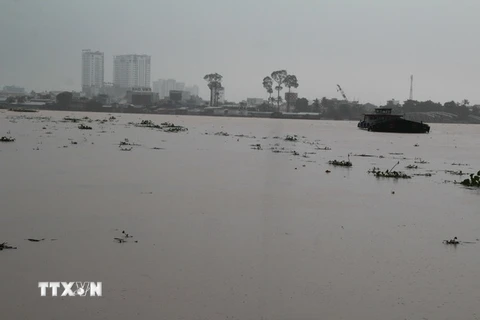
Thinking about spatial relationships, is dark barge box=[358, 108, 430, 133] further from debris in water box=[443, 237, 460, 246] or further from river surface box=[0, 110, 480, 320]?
debris in water box=[443, 237, 460, 246]

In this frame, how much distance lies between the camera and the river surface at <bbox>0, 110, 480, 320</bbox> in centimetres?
652

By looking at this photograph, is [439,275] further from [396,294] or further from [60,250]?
[60,250]

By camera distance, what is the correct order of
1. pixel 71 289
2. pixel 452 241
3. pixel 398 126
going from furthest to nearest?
pixel 398 126 → pixel 452 241 → pixel 71 289

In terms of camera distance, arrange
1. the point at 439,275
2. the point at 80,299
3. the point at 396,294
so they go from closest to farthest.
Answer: the point at 80,299 → the point at 396,294 → the point at 439,275

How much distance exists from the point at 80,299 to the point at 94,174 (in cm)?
1109

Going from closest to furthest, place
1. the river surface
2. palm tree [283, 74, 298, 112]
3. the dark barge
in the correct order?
1. the river surface
2. the dark barge
3. palm tree [283, 74, 298, 112]

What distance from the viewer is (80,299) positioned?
21.2 feet

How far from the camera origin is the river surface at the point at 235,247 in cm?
652

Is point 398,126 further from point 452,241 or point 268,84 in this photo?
point 268,84

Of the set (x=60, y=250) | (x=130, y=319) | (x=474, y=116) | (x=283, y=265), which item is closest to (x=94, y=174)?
(x=60, y=250)

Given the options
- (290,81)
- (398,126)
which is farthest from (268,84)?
(398,126)

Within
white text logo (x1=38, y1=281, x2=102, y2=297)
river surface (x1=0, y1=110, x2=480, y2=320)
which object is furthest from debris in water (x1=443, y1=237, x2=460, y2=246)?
white text logo (x1=38, y1=281, x2=102, y2=297)

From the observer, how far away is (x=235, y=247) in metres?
9.02

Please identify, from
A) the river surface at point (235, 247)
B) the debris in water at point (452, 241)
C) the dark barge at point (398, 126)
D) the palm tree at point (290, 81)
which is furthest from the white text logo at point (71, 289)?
the palm tree at point (290, 81)
